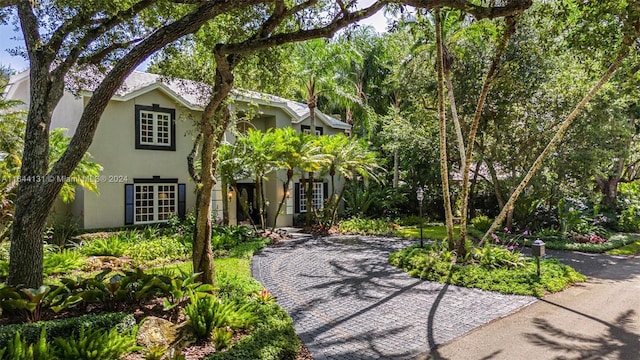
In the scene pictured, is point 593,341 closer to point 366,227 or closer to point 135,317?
point 135,317

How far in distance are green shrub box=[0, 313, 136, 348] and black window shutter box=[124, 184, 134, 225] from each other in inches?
447

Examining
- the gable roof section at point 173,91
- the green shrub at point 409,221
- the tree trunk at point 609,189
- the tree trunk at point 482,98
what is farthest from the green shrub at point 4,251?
the tree trunk at point 609,189

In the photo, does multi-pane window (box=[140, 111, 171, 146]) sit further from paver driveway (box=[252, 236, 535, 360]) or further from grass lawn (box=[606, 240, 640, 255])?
grass lawn (box=[606, 240, 640, 255])

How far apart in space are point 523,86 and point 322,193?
12.4 m

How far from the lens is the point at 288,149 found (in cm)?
1623

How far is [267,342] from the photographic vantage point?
548 centimetres

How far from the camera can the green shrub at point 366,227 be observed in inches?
731

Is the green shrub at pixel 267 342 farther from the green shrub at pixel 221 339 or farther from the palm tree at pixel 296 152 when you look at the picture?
the palm tree at pixel 296 152

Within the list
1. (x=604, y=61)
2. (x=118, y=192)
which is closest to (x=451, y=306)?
(x=604, y=61)

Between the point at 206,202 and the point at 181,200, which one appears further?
the point at 181,200

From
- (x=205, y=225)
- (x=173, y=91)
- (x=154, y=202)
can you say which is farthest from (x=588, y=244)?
(x=173, y=91)

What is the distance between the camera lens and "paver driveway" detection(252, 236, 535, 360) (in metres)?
6.05

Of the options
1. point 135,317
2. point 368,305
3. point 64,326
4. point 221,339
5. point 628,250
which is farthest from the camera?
point 628,250

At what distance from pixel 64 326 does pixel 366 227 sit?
1522 centimetres
